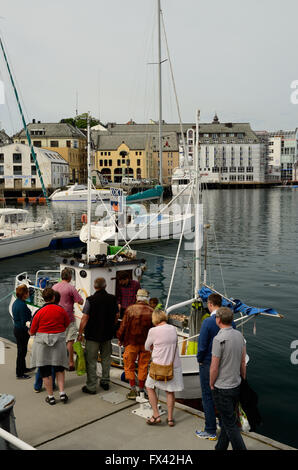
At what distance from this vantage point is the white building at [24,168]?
10050 centimetres

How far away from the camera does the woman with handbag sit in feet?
22.3

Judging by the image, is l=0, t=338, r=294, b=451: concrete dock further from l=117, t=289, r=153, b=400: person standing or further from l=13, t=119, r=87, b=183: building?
l=13, t=119, r=87, b=183: building

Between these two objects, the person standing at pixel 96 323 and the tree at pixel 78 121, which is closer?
the person standing at pixel 96 323

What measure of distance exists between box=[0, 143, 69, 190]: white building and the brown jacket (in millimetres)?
95692

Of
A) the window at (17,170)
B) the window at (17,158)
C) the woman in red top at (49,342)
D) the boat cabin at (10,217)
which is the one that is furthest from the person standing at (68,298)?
the window at (17,158)

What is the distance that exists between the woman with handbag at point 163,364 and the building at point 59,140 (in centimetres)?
11220

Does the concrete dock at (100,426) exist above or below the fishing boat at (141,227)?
below

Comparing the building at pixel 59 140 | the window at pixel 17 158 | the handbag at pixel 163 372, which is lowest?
the handbag at pixel 163 372

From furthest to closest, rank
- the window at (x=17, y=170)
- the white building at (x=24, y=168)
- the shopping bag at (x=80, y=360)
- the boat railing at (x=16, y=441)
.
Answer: the window at (x=17, y=170)
the white building at (x=24, y=168)
the shopping bag at (x=80, y=360)
the boat railing at (x=16, y=441)

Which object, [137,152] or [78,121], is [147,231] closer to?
[137,152]

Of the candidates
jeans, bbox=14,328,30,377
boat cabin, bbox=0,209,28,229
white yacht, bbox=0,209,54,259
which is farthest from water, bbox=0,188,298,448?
jeans, bbox=14,328,30,377

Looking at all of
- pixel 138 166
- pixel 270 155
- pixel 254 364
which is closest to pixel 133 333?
pixel 254 364

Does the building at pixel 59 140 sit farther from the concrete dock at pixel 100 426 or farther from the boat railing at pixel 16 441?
the boat railing at pixel 16 441
